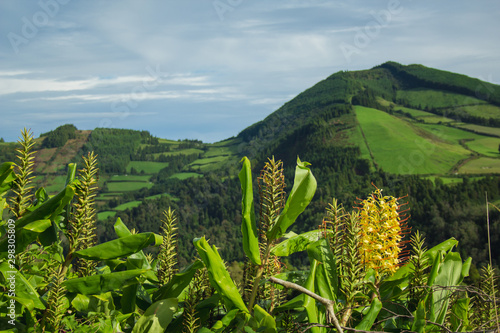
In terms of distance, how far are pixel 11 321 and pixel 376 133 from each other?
14934 cm

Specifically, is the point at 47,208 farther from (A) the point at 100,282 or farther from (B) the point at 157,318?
(B) the point at 157,318

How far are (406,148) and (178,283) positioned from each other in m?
137

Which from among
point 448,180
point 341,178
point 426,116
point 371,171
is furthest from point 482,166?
point 426,116

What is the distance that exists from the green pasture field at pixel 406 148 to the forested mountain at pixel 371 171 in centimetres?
33

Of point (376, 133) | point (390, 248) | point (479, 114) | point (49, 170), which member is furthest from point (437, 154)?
point (49, 170)

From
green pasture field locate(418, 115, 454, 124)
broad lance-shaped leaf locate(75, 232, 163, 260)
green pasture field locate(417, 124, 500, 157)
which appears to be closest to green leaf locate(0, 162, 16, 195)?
broad lance-shaped leaf locate(75, 232, 163, 260)

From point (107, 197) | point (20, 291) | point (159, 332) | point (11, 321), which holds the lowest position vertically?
point (107, 197)

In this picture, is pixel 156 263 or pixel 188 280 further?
pixel 156 263

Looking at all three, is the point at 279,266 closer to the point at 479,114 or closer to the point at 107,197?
the point at 107,197

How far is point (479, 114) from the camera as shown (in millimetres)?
152500

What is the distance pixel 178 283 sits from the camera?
6.64 ft

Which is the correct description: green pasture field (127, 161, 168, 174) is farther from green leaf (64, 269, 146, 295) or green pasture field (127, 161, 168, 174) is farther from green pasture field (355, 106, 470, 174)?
green leaf (64, 269, 146, 295)

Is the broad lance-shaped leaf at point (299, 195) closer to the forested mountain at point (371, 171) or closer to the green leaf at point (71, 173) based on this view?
the green leaf at point (71, 173)

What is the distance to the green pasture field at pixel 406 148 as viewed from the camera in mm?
118250
